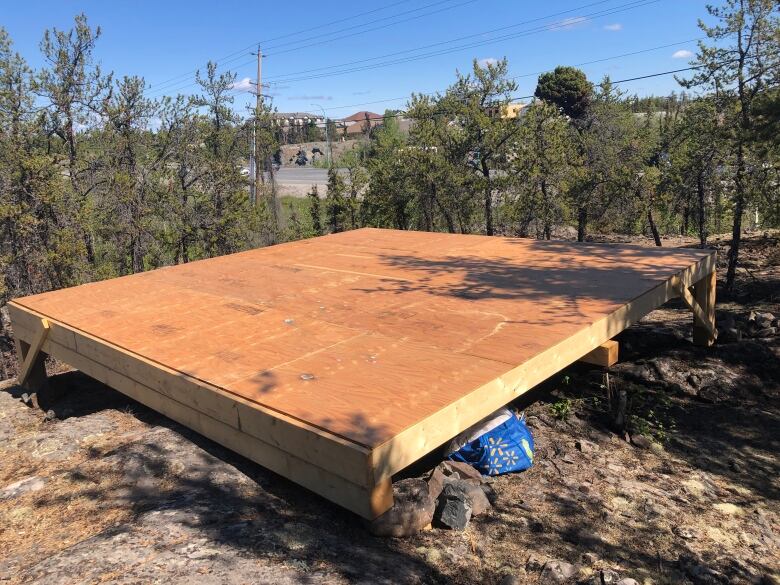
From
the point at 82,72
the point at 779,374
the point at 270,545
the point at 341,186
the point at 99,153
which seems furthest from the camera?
the point at 341,186

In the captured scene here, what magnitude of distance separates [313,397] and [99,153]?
13003 millimetres

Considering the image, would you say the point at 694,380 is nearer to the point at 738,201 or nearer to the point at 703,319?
the point at 703,319

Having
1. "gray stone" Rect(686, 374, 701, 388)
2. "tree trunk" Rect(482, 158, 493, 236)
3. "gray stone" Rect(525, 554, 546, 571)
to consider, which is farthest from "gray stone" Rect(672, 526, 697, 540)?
"tree trunk" Rect(482, 158, 493, 236)

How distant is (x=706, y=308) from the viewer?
686cm

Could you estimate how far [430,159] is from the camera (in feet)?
43.1

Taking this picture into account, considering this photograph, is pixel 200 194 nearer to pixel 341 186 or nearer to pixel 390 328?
pixel 341 186

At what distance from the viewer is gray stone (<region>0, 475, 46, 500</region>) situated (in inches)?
149

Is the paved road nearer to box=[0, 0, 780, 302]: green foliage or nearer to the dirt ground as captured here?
box=[0, 0, 780, 302]: green foliage

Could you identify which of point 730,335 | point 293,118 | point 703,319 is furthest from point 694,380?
point 293,118

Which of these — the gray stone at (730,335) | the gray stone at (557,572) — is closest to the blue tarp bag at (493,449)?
the gray stone at (557,572)

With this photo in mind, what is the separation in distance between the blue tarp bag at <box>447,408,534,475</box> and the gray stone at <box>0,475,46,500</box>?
2.96m

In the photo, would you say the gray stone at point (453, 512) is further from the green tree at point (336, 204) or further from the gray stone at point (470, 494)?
the green tree at point (336, 204)

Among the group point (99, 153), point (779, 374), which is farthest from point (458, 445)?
point (99, 153)

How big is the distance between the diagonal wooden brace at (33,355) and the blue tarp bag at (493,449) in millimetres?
3965
